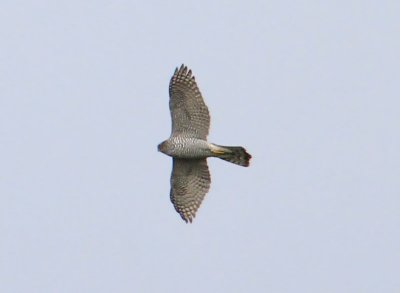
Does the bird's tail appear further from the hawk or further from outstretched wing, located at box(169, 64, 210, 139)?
outstretched wing, located at box(169, 64, 210, 139)

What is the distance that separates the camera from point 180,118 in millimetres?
34500

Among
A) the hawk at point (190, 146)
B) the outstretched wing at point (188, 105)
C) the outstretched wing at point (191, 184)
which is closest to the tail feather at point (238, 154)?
the hawk at point (190, 146)

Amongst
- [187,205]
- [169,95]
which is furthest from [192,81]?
[187,205]

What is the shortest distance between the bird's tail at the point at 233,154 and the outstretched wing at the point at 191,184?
0.68 meters

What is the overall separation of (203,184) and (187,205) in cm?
57

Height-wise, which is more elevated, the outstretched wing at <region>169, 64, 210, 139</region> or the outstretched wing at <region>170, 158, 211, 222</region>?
the outstretched wing at <region>169, 64, 210, 139</region>

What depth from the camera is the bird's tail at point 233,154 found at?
112ft

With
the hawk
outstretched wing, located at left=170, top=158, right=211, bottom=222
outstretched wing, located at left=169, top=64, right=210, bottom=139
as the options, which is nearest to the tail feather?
the hawk

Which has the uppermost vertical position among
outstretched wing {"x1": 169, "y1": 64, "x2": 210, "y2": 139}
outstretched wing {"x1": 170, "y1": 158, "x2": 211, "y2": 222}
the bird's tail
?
outstretched wing {"x1": 169, "y1": 64, "x2": 210, "y2": 139}

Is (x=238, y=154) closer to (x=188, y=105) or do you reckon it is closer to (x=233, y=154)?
(x=233, y=154)

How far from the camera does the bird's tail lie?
34.2 meters

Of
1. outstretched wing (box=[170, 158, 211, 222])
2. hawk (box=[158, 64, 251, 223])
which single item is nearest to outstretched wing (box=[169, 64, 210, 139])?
hawk (box=[158, 64, 251, 223])

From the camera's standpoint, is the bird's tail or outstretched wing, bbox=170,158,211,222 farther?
outstretched wing, bbox=170,158,211,222

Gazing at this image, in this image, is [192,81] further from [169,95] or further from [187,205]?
[187,205]
